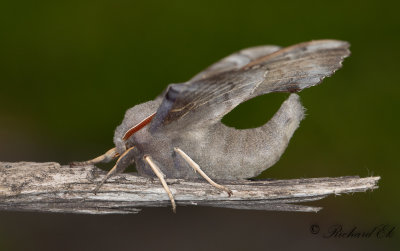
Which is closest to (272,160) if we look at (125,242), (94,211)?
(94,211)

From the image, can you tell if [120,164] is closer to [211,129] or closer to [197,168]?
[197,168]

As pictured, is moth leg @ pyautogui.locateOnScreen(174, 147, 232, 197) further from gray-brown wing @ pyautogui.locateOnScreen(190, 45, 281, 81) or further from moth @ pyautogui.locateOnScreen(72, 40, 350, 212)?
gray-brown wing @ pyautogui.locateOnScreen(190, 45, 281, 81)

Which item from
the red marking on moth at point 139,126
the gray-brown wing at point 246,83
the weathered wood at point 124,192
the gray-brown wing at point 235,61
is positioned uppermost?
the gray-brown wing at point 235,61

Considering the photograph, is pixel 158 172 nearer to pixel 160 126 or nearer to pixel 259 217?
pixel 160 126

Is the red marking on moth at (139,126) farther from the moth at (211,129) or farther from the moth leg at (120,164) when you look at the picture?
the moth leg at (120,164)

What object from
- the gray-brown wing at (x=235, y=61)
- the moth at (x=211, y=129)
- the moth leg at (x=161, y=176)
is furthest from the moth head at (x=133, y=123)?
the gray-brown wing at (x=235, y=61)

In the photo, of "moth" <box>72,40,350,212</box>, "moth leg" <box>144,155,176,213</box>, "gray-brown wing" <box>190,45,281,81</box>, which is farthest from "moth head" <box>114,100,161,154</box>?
"gray-brown wing" <box>190,45,281,81</box>
